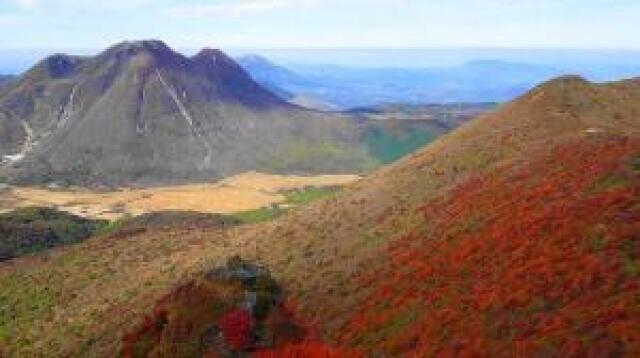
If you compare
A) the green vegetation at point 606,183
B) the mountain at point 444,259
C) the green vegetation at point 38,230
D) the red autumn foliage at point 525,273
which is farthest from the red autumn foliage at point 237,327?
the green vegetation at point 38,230

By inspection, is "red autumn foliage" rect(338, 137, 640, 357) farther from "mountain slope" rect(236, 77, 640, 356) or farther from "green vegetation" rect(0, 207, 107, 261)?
"green vegetation" rect(0, 207, 107, 261)

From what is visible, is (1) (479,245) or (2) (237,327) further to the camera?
(1) (479,245)

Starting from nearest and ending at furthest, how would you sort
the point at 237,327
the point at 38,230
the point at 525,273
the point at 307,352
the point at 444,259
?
A: the point at 525,273 → the point at 307,352 → the point at 237,327 → the point at 444,259 → the point at 38,230

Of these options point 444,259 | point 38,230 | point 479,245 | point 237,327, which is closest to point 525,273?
point 479,245

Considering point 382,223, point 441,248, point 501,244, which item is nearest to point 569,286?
point 501,244

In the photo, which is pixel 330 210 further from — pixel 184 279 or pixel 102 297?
pixel 102 297

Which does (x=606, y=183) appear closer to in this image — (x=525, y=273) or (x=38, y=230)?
(x=525, y=273)

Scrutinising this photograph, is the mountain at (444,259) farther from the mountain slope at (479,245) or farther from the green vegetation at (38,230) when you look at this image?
the green vegetation at (38,230)
